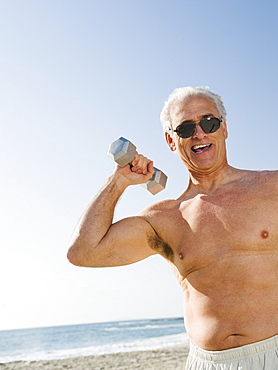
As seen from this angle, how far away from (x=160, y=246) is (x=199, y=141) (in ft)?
2.19

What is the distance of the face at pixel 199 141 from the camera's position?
9.87ft

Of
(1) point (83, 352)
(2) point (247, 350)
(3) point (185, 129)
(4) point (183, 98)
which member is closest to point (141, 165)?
(3) point (185, 129)

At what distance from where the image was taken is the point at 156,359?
45.1 feet

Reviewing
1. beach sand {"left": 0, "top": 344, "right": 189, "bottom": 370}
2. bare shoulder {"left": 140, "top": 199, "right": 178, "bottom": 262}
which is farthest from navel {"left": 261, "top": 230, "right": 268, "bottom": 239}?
beach sand {"left": 0, "top": 344, "right": 189, "bottom": 370}

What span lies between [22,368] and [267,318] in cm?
1291

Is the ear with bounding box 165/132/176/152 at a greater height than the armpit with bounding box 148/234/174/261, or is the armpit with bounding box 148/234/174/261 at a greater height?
the ear with bounding box 165/132/176/152

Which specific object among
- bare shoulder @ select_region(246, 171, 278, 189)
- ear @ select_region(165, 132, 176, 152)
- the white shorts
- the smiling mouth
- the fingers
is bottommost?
the white shorts

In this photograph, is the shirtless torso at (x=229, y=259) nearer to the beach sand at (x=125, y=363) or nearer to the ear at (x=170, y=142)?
the ear at (x=170, y=142)

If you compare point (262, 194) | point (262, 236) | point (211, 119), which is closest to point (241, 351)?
point (262, 236)

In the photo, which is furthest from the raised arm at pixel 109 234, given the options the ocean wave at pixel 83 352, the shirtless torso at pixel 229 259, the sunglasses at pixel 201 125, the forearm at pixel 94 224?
the ocean wave at pixel 83 352

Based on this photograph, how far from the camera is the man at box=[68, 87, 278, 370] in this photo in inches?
99.7

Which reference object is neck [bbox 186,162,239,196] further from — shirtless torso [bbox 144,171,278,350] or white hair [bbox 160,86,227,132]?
white hair [bbox 160,86,227,132]

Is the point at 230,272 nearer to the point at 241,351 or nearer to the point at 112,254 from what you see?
the point at 241,351

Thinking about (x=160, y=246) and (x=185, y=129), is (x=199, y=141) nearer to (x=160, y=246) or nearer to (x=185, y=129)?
(x=185, y=129)
